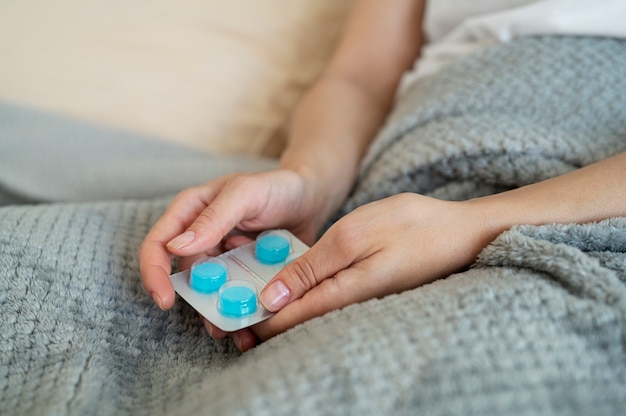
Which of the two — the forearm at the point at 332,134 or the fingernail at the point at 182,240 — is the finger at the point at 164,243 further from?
the forearm at the point at 332,134

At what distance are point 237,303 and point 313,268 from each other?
7 cm

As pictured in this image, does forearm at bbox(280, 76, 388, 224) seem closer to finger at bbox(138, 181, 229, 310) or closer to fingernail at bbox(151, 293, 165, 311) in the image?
finger at bbox(138, 181, 229, 310)

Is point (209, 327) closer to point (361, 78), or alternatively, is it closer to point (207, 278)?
point (207, 278)

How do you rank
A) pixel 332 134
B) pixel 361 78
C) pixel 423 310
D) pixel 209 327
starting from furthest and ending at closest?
pixel 361 78, pixel 332 134, pixel 209 327, pixel 423 310

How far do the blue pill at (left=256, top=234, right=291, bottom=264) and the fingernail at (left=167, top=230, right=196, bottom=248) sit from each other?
0.07m

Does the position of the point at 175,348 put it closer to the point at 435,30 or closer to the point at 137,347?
the point at 137,347

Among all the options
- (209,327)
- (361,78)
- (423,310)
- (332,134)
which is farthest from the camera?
(361,78)

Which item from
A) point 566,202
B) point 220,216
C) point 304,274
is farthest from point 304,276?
point 566,202

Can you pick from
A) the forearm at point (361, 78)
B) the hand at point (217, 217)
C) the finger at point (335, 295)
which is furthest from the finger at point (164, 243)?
the forearm at point (361, 78)

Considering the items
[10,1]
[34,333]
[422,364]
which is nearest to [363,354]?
[422,364]

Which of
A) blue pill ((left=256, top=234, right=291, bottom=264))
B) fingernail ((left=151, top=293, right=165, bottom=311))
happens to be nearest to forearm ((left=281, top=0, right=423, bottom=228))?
blue pill ((left=256, top=234, right=291, bottom=264))

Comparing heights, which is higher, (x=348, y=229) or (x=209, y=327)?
(x=348, y=229)

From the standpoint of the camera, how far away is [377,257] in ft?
1.69

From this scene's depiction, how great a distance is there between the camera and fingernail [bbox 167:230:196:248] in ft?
1.87
